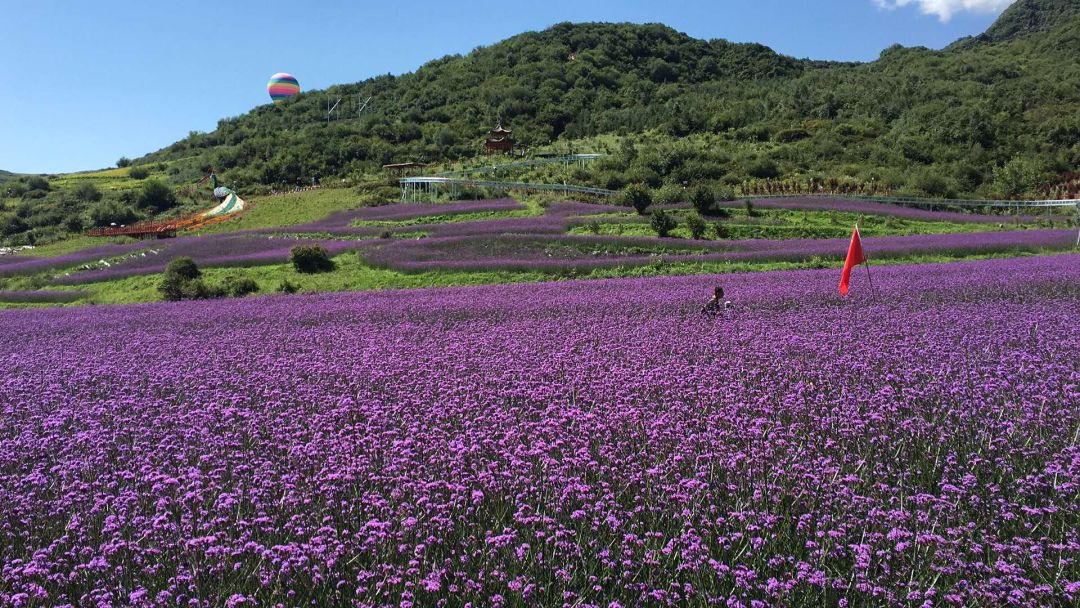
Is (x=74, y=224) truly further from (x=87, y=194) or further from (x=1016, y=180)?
(x=1016, y=180)

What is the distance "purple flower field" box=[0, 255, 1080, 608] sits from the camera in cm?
370

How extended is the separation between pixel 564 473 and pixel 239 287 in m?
19.3

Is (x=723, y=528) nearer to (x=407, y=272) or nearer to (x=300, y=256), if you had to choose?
(x=407, y=272)

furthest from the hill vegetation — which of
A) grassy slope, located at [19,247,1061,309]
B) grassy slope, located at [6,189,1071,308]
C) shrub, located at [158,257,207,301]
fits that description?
shrub, located at [158,257,207,301]

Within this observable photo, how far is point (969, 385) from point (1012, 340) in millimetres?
2572

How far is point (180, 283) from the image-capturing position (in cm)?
2166

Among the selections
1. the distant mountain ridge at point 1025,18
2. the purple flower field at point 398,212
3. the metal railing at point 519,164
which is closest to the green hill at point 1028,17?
the distant mountain ridge at point 1025,18

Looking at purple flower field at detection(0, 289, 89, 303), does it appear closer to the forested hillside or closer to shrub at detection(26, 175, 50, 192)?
the forested hillside

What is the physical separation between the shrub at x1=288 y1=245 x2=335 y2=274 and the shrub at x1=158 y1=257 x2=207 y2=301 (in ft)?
10.1

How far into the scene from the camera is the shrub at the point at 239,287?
2148cm

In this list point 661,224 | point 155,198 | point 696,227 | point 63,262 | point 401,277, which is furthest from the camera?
Result: point 155,198

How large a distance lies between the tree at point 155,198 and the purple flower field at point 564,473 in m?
60.2

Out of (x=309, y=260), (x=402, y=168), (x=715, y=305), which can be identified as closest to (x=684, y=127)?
(x=402, y=168)

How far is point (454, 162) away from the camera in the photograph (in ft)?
230
